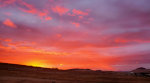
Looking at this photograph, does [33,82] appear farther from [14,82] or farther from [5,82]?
[5,82]

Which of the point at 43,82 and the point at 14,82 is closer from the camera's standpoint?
the point at 14,82

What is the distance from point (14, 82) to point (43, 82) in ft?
8.00

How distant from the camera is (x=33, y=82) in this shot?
11.3 metres

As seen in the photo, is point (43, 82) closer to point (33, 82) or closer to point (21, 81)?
point (33, 82)

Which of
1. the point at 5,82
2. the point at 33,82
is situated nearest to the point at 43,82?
the point at 33,82

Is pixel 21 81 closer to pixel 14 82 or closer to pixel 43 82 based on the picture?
pixel 14 82

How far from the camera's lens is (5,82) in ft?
35.0

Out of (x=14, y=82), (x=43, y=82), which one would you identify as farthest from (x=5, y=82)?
(x=43, y=82)

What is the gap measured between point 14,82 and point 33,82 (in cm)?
153

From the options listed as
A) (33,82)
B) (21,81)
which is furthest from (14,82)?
(33,82)

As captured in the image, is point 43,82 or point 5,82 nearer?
point 5,82

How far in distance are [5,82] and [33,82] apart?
2216mm

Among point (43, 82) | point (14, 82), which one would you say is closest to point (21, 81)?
point (14, 82)

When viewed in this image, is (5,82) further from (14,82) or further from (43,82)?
(43,82)
